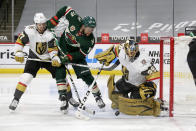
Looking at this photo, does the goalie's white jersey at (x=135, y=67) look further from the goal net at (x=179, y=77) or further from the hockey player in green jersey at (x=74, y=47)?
the hockey player in green jersey at (x=74, y=47)

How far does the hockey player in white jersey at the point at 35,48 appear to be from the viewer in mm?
2643

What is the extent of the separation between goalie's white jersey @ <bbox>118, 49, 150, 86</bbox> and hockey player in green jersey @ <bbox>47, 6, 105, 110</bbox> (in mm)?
372

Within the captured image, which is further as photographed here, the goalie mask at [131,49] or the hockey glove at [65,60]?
the hockey glove at [65,60]

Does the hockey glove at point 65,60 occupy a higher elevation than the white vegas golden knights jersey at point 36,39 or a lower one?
lower

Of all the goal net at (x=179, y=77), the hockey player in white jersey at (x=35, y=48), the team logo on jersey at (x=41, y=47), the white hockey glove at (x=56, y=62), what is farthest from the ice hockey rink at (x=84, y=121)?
the team logo on jersey at (x=41, y=47)

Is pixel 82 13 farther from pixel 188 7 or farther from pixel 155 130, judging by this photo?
pixel 155 130

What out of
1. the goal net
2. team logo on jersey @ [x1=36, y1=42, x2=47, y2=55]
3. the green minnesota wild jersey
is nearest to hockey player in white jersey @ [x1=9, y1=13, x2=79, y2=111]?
team logo on jersey @ [x1=36, y1=42, x2=47, y2=55]

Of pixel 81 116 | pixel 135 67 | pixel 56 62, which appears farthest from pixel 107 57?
pixel 81 116

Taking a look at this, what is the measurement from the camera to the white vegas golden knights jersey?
2686mm

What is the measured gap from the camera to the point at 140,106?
2.47 meters

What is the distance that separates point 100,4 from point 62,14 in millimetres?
5945

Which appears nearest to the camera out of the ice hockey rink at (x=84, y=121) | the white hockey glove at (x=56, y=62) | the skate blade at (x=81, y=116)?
the ice hockey rink at (x=84, y=121)

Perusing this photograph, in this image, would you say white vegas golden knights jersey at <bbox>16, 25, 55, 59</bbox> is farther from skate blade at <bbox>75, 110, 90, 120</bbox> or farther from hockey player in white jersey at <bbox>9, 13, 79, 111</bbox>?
skate blade at <bbox>75, 110, 90, 120</bbox>

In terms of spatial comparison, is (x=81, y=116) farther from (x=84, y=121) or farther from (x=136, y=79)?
(x=136, y=79)
